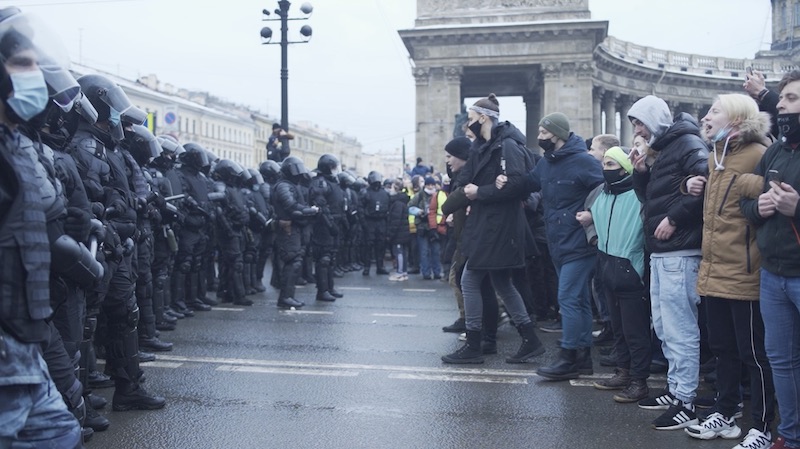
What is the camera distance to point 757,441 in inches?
182

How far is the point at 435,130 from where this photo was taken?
3919 cm

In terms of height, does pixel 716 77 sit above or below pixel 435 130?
above

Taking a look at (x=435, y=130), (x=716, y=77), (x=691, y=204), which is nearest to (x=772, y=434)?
(x=691, y=204)

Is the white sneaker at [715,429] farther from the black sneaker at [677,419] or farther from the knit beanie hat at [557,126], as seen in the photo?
the knit beanie hat at [557,126]

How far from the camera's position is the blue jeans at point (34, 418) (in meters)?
2.79

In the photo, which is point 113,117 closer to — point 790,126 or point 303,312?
point 790,126

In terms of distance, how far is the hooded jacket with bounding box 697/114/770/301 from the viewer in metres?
4.63

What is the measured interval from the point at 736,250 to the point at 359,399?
2912 millimetres

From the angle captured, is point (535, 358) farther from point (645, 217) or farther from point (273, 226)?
point (273, 226)

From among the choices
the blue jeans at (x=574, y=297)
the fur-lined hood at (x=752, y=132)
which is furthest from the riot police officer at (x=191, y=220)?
the fur-lined hood at (x=752, y=132)

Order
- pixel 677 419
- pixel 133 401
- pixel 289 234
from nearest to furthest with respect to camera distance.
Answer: pixel 677 419
pixel 133 401
pixel 289 234

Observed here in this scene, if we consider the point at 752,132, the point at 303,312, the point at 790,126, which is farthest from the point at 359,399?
the point at 303,312

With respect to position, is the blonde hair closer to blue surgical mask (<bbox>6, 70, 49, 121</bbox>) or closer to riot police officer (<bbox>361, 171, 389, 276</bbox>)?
blue surgical mask (<bbox>6, 70, 49, 121</bbox>)

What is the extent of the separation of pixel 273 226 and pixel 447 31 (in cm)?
2779
